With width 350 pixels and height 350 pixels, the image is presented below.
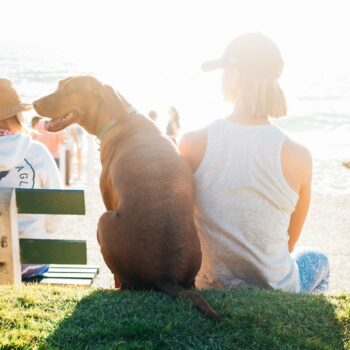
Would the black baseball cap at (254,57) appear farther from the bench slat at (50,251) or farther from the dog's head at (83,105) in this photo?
the bench slat at (50,251)

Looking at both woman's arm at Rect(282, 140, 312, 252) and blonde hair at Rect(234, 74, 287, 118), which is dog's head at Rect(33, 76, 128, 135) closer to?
blonde hair at Rect(234, 74, 287, 118)

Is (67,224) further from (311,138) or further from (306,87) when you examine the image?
(306,87)

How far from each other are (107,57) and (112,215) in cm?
8809

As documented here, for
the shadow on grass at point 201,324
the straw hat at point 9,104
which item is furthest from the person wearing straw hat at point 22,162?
the shadow on grass at point 201,324

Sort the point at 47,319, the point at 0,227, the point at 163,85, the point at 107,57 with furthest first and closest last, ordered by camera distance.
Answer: the point at 107,57, the point at 163,85, the point at 0,227, the point at 47,319

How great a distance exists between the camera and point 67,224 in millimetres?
8719

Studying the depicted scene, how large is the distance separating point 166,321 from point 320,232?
6572mm

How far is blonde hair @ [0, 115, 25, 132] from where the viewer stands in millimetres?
4352

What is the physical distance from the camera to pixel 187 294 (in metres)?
2.91

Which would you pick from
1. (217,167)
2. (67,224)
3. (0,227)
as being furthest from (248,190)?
(67,224)

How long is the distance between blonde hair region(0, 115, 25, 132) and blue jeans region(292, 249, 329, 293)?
2.16 metres

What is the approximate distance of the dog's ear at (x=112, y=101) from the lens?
4.09 metres

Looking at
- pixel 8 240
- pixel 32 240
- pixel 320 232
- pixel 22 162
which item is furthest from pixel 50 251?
pixel 320 232

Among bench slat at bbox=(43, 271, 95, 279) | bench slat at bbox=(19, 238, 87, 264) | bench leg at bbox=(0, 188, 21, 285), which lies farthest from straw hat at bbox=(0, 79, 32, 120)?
bench slat at bbox=(43, 271, 95, 279)
